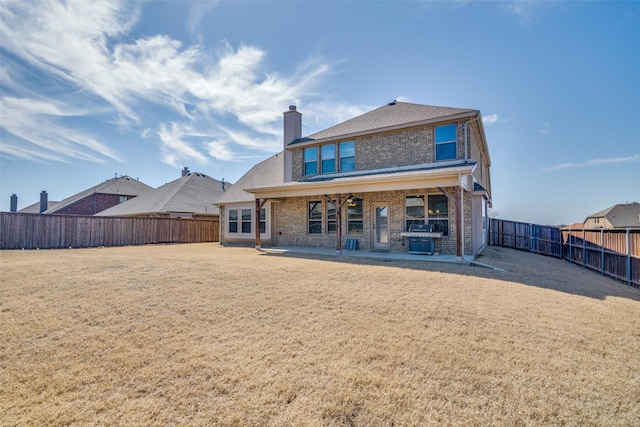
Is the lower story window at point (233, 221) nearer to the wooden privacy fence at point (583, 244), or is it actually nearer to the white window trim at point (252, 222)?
the white window trim at point (252, 222)

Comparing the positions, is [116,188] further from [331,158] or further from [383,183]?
[383,183]

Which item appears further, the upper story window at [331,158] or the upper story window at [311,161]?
the upper story window at [311,161]

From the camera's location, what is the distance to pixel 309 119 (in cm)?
1739

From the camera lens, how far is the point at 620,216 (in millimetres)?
37812

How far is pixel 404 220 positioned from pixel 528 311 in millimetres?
7212

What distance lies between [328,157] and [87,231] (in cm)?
1446

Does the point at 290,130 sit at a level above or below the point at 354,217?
above

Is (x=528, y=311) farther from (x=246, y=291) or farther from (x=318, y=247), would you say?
(x=318, y=247)

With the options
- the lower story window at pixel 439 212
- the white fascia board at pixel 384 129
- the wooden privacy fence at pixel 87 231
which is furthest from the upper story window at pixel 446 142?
the wooden privacy fence at pixel 87 231

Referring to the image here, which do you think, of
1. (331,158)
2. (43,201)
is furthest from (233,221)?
(43,201)

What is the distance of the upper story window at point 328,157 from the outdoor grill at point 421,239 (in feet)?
17.9

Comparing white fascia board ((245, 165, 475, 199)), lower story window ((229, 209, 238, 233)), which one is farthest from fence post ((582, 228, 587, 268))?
lower story window ((229, 209, 238, 233))

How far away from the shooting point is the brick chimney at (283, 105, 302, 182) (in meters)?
16.4

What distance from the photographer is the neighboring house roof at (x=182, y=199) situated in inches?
913
